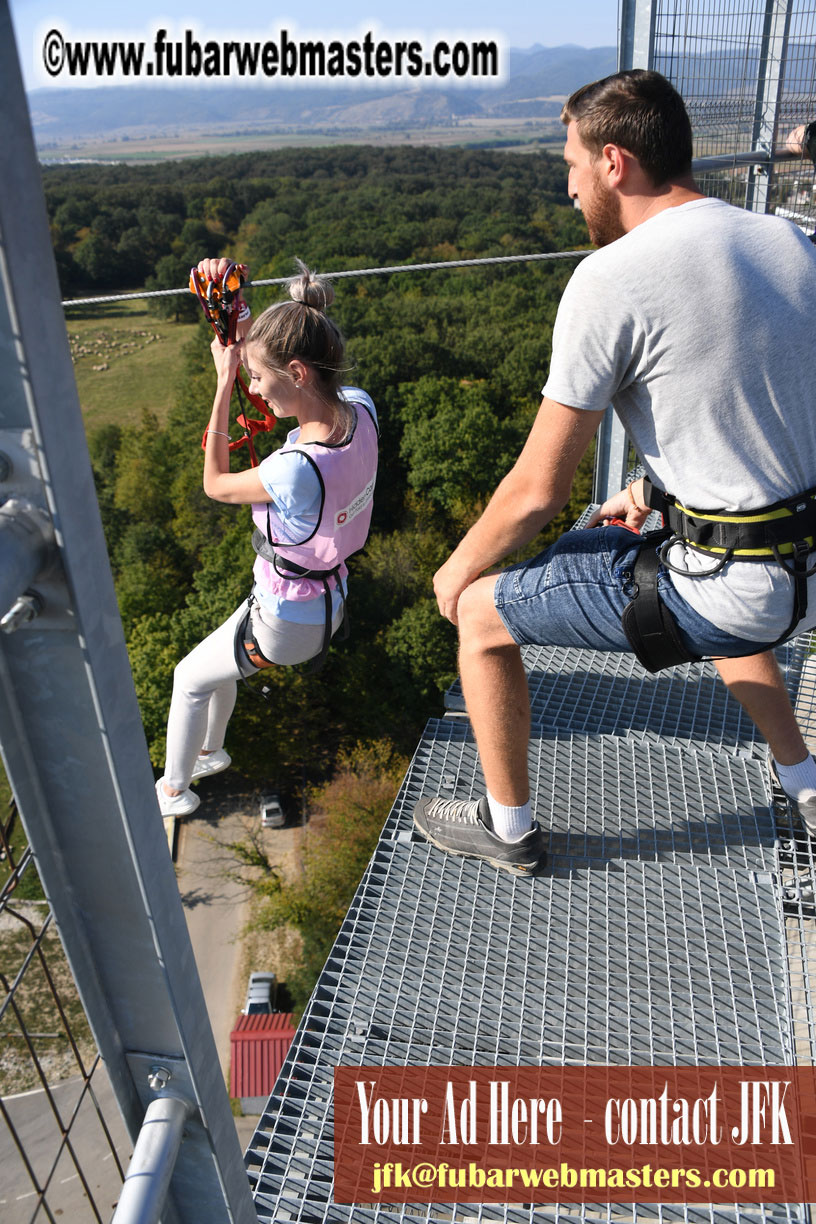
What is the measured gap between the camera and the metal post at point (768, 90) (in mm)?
5969

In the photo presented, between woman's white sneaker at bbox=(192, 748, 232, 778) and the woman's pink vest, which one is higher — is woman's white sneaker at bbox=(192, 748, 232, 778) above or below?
below

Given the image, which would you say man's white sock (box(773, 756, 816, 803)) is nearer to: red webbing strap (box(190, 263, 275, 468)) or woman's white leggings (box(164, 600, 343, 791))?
woman's white leggings (box(164, 600, 343, 791))

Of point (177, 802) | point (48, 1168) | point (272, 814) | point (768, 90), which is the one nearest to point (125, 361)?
point (272, 814)

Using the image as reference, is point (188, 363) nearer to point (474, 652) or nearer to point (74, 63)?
point (74, 63)

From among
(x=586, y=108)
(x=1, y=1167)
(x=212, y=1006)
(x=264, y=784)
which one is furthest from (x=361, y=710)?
(x=586, y=108)

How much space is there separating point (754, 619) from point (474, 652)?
87cm

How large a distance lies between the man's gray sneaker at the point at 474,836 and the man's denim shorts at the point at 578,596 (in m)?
0.95

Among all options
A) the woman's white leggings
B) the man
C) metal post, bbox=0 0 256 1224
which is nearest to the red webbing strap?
the woman's white leggings

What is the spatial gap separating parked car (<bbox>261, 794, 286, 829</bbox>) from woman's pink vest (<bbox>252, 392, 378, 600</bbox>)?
2348 cm

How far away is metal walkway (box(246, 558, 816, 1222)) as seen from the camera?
304 centimetres

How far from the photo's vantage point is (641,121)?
2.52m

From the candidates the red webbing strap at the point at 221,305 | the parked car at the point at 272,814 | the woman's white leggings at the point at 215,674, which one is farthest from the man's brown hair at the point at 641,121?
the parked car at the point at 272,814

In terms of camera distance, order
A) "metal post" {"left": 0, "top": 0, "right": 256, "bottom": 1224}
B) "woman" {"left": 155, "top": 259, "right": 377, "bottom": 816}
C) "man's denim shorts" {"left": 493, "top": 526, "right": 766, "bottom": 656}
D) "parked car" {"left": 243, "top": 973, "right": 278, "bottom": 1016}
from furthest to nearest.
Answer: "parked car" {"left": 243, "top": 973, "right": 278, "bottom": 1016} < "woman" {"left": 155, "top": 259, "right": 377, "bottom": 816} < "man's denim shorts" {"left": 493, "top": 526, "right": 766, "bottom": 656} < "metal post" {"left": 0, "top": 0, "right": 256, "bottom": 1224}

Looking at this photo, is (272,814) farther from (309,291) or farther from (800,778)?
(309,291)
